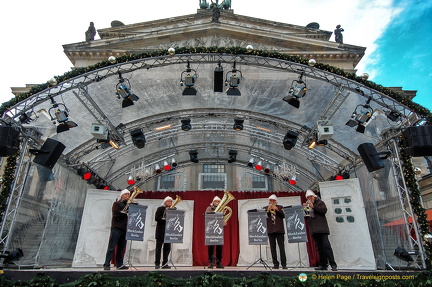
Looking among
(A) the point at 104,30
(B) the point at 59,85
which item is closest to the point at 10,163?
(B) the point at 59,85

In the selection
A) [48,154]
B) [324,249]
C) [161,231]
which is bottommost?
[324,249]

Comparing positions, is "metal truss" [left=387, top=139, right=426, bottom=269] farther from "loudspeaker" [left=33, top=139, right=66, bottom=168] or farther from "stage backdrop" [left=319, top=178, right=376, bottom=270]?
"loudspeaker" [left=33, top=139, right=66, bottom=168]

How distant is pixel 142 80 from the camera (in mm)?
9594

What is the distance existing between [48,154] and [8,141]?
1108mm

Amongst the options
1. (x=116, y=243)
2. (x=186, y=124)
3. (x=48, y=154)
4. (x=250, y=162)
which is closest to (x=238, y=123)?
(x=186, y=124)

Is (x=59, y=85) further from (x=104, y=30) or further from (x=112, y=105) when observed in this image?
(x=104, y=30)

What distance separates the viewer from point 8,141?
6.72 meters

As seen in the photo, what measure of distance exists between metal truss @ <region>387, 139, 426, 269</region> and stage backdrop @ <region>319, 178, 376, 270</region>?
1.50 meters

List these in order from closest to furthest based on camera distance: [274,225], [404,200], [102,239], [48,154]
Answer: [274,225], [404,200], [48,154], [102,239]

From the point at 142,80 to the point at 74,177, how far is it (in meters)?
4.51

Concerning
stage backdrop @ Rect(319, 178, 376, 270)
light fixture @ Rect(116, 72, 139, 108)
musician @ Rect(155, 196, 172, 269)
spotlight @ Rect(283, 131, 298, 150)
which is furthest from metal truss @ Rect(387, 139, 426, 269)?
light fixture @ Rect(116, 72, 139, 108)

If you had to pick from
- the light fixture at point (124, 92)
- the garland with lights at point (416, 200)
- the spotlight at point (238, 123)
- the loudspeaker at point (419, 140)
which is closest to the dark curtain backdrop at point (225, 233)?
the spotlight at point (238, 123)

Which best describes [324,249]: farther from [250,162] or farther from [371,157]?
[250,162]

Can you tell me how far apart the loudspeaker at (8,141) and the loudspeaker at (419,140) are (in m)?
10.3
